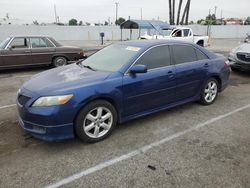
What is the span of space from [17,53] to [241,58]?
26.8 ft

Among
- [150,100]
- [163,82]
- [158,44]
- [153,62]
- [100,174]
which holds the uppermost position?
[158,44]

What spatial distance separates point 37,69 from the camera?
9734 millimetres

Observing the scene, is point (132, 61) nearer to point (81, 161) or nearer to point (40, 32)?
point (81, 161)

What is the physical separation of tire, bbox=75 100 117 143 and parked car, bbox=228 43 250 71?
6278 millimetres

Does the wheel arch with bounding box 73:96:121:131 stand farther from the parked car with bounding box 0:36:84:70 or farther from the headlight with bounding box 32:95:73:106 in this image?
the parked car with bounding box 0:36:84:70

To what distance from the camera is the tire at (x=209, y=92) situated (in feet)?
16.7

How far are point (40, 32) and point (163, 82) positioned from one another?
2821cm

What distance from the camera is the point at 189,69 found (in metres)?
4.61

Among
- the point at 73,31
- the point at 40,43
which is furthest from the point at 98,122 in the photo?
the point at 73,31

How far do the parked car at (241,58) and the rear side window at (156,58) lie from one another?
4907mm

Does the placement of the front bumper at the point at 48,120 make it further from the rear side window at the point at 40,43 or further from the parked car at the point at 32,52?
the rear side window at the point at 40,43

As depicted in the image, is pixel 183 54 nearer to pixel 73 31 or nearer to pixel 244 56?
pixel 244 56

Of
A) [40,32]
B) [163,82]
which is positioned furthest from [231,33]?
[163,82]

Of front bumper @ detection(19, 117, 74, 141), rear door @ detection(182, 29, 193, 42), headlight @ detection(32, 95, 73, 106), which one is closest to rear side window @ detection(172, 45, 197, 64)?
headlight @ detection(32, 95, 73, 106)
